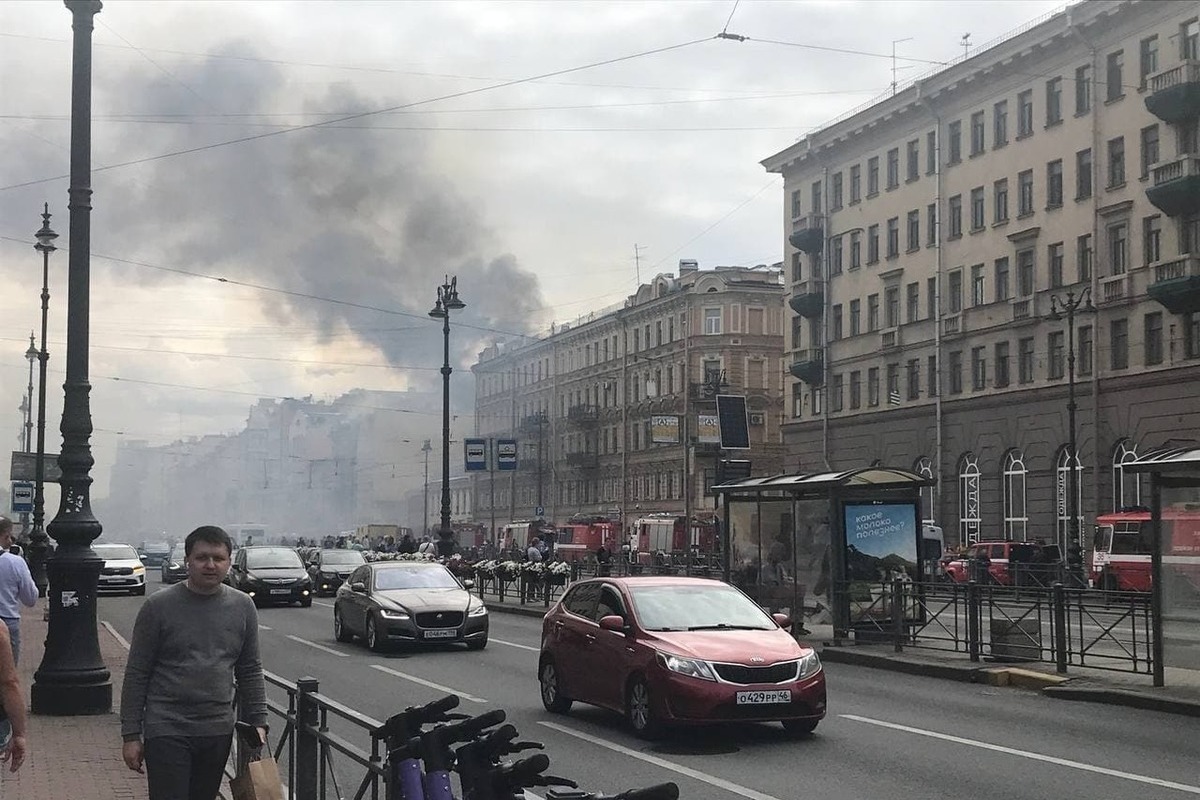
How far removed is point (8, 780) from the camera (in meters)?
10.1

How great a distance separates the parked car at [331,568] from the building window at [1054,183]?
26.6 m

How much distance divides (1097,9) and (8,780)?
45.8 metres

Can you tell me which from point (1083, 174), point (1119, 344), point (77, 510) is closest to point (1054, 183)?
point (1083, 174)

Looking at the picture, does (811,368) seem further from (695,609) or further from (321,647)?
(695,609)

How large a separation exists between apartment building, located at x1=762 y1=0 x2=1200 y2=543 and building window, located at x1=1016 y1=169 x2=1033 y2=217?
0.09 meters

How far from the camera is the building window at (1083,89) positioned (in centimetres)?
5019

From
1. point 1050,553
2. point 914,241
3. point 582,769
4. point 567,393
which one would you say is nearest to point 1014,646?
point 582,769

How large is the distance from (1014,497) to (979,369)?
214 inches

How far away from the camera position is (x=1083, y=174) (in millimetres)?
50938

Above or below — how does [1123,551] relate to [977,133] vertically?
below

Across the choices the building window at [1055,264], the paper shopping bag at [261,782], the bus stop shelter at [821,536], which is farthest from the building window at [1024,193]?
the paper shopping bag at [261,782]

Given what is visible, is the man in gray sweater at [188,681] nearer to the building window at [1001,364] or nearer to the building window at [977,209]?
the building window at [1001,364]

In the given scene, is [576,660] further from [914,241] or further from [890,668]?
[914,241]

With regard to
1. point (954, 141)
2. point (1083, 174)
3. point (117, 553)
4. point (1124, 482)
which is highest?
point (954, 141)
